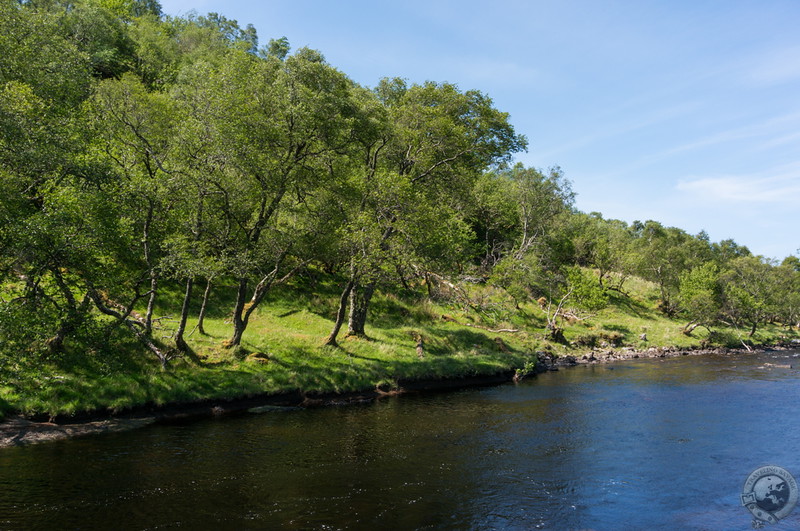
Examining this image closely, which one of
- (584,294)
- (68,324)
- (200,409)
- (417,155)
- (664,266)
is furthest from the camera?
(664,266)

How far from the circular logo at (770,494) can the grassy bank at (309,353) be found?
20039 millimetres

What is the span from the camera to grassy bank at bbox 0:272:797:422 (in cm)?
2170

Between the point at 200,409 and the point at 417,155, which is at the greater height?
the point at 417,155

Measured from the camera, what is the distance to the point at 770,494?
16219 millimetres

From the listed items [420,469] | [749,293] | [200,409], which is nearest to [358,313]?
[200,409]

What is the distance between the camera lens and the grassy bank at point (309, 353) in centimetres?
2170

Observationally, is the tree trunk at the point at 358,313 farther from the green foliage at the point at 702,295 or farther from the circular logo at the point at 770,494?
the green foliage at the point at 702,295

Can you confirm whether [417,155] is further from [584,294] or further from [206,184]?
[584,294]

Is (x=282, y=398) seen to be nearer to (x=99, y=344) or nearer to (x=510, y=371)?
(x=99, y=344)

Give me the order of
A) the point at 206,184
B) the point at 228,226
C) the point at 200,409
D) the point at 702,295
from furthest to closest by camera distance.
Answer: the point at 702,295 → the point at 228,226 → the point at 206,184 → the point at 200,409

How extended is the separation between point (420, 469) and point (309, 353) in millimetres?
16507

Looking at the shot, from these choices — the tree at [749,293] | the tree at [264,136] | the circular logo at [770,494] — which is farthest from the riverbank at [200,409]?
the tree at [749,293]

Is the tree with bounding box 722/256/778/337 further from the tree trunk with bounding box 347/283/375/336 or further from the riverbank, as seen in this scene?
the tree trunk with bounding box 347/283/375/336

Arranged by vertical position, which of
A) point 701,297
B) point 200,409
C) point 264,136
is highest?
point 264,136
